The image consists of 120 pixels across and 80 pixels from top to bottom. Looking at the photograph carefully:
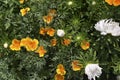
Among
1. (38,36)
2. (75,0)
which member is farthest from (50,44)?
(75,0)

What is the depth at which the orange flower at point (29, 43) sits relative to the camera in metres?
4.32

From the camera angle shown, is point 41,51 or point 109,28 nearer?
point 109,28

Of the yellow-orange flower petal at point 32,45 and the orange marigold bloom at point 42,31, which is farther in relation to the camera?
the orange marigold bloom at point 42,31

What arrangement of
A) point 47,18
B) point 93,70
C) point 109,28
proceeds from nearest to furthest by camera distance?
1. point 93,70
2. point 109,28
3. point 47,18

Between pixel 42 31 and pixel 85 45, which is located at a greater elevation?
pixel 42 31

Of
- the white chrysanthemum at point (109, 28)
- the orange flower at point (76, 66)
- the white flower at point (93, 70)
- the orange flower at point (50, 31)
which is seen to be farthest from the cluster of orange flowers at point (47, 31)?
the white flower at point (93, 70)

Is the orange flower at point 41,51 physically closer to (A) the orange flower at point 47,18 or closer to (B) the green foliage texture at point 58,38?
(B) the green foliage texture at point 58,38

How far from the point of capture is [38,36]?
450 cm

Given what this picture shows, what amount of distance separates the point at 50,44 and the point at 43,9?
380 millimetres

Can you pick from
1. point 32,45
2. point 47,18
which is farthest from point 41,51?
point 47,18

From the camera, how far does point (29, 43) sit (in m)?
4.34

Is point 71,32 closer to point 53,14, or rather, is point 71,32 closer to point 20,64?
point 53,14

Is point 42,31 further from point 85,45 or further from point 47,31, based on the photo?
point 85,45

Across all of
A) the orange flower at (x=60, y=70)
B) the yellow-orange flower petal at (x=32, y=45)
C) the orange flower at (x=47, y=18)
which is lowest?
the orange flower at (x=60, y=70)
